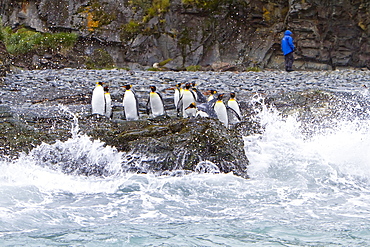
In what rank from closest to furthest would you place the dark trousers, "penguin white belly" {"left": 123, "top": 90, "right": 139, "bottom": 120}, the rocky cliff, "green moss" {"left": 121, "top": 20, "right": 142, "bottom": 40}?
"penguin white belly" {"left": 123, "top": 90, "right": 139, "bottom": 120}, the dark trousers, the rocky cliff, "green moss" {"left": 121, "top": 20, "right": 142, "bottom": 40}

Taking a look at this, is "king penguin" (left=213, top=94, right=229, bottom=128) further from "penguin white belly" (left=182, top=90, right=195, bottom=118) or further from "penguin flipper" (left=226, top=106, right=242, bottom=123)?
"penguin white belly" (left=182, top=90, right=195, bottom=118)

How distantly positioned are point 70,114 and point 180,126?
270cm

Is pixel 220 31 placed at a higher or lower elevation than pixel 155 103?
higher

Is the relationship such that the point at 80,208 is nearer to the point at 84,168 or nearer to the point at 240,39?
the point at 84,168

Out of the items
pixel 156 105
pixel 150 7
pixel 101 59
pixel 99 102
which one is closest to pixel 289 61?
pixel 150 7

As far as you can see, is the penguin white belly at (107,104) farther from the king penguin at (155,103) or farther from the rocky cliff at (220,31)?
the rocky cliff at (220,31)

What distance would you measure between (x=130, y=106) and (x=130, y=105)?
2 centimetres

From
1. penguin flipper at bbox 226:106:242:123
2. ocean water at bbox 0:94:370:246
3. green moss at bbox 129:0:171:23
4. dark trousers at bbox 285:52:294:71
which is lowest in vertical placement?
ocean water at bbox 0:94:370:246

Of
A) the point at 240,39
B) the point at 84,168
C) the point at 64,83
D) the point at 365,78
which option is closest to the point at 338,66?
the point at 240,39

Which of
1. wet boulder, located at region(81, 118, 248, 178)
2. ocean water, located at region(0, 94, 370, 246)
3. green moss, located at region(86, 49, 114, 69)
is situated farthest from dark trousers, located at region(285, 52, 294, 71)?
wet boulder, located at region(81, 118, 248, 178)

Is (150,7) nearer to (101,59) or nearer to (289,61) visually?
(101,59)

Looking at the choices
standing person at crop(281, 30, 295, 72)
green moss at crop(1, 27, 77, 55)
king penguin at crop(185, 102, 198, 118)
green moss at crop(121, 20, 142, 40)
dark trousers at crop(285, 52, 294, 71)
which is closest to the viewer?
king penguin at crop(185, 102, 198, 118)

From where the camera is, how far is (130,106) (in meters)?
8.70

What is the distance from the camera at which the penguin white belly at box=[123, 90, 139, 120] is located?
8.65 metres
